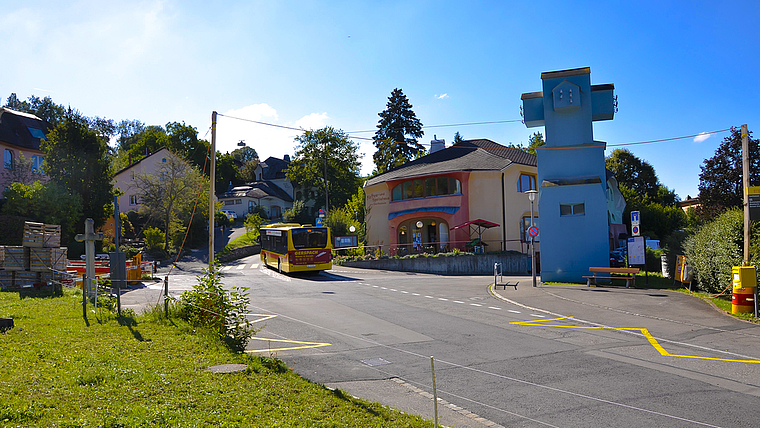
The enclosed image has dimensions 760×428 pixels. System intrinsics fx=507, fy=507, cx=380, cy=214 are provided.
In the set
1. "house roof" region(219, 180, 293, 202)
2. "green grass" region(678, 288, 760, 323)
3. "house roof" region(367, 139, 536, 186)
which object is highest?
"house roof" region(219, 180, 293, 202)

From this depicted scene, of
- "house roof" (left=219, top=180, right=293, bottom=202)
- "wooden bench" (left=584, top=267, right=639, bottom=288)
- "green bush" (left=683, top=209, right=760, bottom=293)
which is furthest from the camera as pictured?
"house roof" (left=219, top=180, right=293, bottom=202)

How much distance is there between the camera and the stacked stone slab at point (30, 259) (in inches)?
664

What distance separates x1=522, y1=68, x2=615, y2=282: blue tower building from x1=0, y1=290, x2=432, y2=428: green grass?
58.9 ft

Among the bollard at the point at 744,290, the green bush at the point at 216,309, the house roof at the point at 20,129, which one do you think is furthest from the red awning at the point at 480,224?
the house roof at the point at 20,129

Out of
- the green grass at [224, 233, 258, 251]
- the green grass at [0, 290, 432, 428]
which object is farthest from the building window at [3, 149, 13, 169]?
the green grass at [0, 290, 432, 428]

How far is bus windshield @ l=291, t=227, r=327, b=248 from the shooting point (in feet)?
94.6

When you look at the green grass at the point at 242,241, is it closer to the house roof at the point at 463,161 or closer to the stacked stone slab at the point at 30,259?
the house roof at the point at 463,161

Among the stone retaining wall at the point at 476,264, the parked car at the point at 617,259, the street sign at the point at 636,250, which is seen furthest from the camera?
the stone retaining wall at the point at 476,264

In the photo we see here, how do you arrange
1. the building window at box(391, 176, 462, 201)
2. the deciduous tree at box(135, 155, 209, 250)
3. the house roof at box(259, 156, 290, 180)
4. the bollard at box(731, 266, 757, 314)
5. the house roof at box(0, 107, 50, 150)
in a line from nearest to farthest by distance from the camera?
the bollard at box(731, 266, 757, 314) < the building window at box(391, 176, 462, 201) < the house roof at box(0, 107, 50, 150) < the deciduous tree at box(135, 155, 209, 250) < the house roof at box(259, 156, 290, 180)

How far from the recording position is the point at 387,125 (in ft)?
226

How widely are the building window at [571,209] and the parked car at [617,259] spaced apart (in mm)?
3068

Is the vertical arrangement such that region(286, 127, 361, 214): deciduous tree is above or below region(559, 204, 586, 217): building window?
above

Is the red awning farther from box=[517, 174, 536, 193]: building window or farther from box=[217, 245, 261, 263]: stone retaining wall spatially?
box=[217, 245, 261, 263]: stone retaining wall

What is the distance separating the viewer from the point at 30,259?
17219mm
